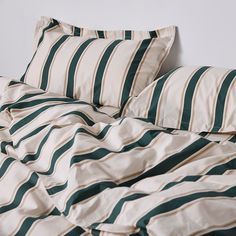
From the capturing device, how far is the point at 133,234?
777 millimetres

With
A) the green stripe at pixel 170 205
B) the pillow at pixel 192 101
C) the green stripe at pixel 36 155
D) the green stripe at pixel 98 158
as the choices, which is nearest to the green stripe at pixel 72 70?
the pillow at pixel 192 101

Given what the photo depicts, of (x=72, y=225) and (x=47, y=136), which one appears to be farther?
(x=47, y=136)

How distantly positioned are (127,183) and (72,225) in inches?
6.5

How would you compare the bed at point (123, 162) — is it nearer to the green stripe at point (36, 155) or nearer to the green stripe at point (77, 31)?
the green stripe at point (36, 155)

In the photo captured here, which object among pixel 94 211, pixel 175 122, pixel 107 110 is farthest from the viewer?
pixel 107 110

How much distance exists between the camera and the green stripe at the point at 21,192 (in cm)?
101

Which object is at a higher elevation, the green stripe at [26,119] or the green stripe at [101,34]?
the green stripe at [101,34]

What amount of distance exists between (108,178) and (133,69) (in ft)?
2.17

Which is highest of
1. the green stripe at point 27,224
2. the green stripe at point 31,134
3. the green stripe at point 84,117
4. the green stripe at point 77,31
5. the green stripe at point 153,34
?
the green stripe at point 153,34

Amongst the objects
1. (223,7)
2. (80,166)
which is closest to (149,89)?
(223,7)

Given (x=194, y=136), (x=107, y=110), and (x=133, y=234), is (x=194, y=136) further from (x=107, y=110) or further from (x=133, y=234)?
(x=107, y=110)

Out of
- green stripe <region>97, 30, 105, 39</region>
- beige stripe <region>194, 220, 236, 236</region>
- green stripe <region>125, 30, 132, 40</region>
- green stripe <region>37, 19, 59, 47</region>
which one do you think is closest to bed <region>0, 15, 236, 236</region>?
beige stripe <region>194, 220, 236, 236</region>

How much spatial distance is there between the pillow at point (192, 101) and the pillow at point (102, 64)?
13 cm

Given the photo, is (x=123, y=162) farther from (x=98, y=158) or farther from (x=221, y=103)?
(x=221, y=103)
